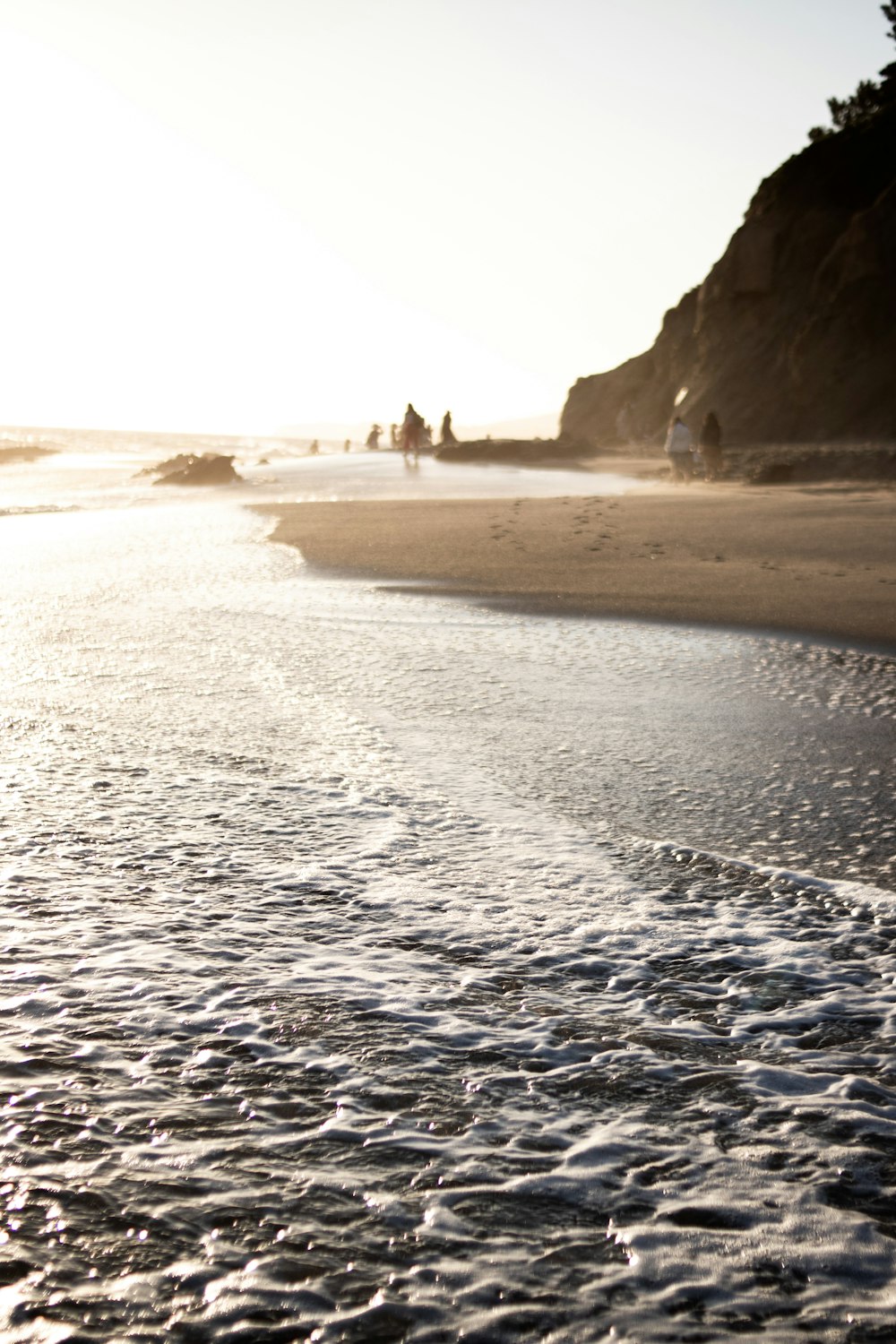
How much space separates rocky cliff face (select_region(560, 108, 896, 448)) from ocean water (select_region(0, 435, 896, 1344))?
98.3ft

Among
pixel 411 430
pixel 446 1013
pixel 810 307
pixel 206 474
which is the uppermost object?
pixel 810 307

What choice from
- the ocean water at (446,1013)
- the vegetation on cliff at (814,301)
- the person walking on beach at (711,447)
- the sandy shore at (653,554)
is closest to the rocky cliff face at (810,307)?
the vegetation on cliff at (814,301)

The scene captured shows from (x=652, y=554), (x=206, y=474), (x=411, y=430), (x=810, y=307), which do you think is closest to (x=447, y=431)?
(x=411, y=430)

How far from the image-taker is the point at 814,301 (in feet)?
116

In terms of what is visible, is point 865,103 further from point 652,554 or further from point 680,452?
point 652,554

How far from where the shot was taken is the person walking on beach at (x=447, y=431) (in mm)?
41156

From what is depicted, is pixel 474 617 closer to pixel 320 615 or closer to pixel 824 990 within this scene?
pixel 320 615

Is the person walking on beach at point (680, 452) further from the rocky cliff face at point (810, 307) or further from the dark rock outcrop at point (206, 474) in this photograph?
the rocky cliff face at point (810, 307)

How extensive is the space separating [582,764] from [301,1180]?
279 cm

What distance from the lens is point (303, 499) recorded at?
19.2 m

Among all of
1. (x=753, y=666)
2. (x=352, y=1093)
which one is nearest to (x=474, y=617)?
(x=753, y=666)

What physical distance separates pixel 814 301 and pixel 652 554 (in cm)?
2810

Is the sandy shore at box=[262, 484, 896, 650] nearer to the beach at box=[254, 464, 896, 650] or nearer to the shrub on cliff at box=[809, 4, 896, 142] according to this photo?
the beach at box=[254, 464, 896, 650]

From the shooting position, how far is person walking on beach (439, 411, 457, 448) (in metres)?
41.2
